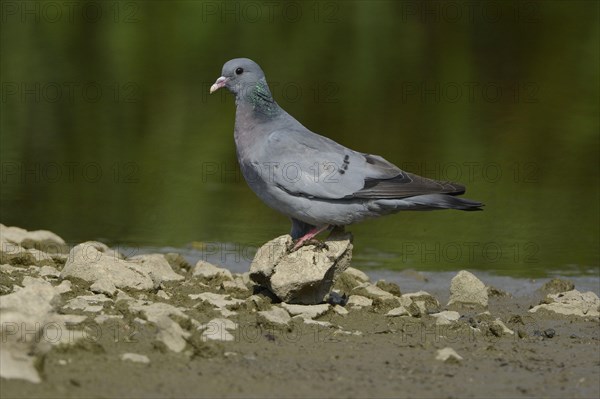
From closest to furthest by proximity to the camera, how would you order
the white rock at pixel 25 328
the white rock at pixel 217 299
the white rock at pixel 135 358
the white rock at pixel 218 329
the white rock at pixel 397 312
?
the white rock at pixel 25 328 < the white rock at pixel 135 358 < the white rock at pixel 218 329 < the white rock at pixel 217 299 < the white rock at pixel 397 312

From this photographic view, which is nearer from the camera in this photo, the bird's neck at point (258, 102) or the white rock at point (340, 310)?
the white rock at point (340, 310)

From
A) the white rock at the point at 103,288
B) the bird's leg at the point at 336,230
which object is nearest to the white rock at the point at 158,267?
the white rock at the point at 103,288

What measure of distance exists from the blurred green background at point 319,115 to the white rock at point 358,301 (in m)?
1.76

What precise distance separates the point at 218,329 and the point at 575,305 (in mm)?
2711

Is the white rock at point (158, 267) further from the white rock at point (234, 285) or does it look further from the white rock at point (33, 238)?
the white rock at point (33, 238)

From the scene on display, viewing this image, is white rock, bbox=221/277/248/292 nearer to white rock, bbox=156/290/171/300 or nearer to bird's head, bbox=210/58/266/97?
white rock, bbox=156/290/171/300

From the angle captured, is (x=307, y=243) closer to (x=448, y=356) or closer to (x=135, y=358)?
(x=448, y=356)

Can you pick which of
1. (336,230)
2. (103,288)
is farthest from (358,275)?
(103,288)

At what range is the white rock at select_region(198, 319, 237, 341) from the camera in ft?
21.4

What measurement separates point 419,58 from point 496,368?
14.7m

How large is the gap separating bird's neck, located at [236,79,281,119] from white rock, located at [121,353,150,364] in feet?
9.61

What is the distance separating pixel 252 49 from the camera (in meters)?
20.5

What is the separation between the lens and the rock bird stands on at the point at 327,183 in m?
7.92

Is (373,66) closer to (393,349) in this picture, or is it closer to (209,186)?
(209,186)
